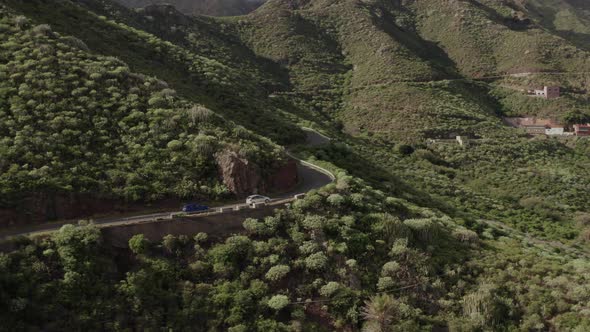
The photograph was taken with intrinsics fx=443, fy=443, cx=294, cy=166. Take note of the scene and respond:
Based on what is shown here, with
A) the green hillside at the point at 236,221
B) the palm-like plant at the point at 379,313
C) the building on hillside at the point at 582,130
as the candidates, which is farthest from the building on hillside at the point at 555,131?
the palm-like plant at the point at 379,313

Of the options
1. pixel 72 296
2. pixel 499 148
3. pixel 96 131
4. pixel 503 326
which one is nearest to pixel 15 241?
pixel 72 296

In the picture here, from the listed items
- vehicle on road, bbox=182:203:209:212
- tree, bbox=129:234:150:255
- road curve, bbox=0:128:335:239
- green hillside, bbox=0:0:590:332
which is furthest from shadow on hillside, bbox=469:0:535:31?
tree, bbox=129:234:150:255

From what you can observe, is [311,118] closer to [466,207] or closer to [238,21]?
[466,207]

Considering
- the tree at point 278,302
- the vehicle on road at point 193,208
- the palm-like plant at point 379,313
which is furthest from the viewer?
the vehicle on road at point 193,208

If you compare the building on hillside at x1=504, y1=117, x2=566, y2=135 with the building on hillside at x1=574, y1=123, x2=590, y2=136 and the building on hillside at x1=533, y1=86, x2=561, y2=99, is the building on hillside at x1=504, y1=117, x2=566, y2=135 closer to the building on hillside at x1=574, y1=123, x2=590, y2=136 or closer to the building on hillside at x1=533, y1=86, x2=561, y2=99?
the building on hillside at x1=574, y1=123, x2=590, y2=136

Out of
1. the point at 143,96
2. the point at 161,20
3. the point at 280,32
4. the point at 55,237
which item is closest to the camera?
the point at 55,237

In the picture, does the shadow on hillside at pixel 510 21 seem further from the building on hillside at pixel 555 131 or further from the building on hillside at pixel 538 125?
the building on hillside at pixel 555 131

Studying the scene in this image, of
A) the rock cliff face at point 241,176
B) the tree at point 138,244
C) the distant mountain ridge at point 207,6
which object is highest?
the distant mountain ridge at point 207,6
